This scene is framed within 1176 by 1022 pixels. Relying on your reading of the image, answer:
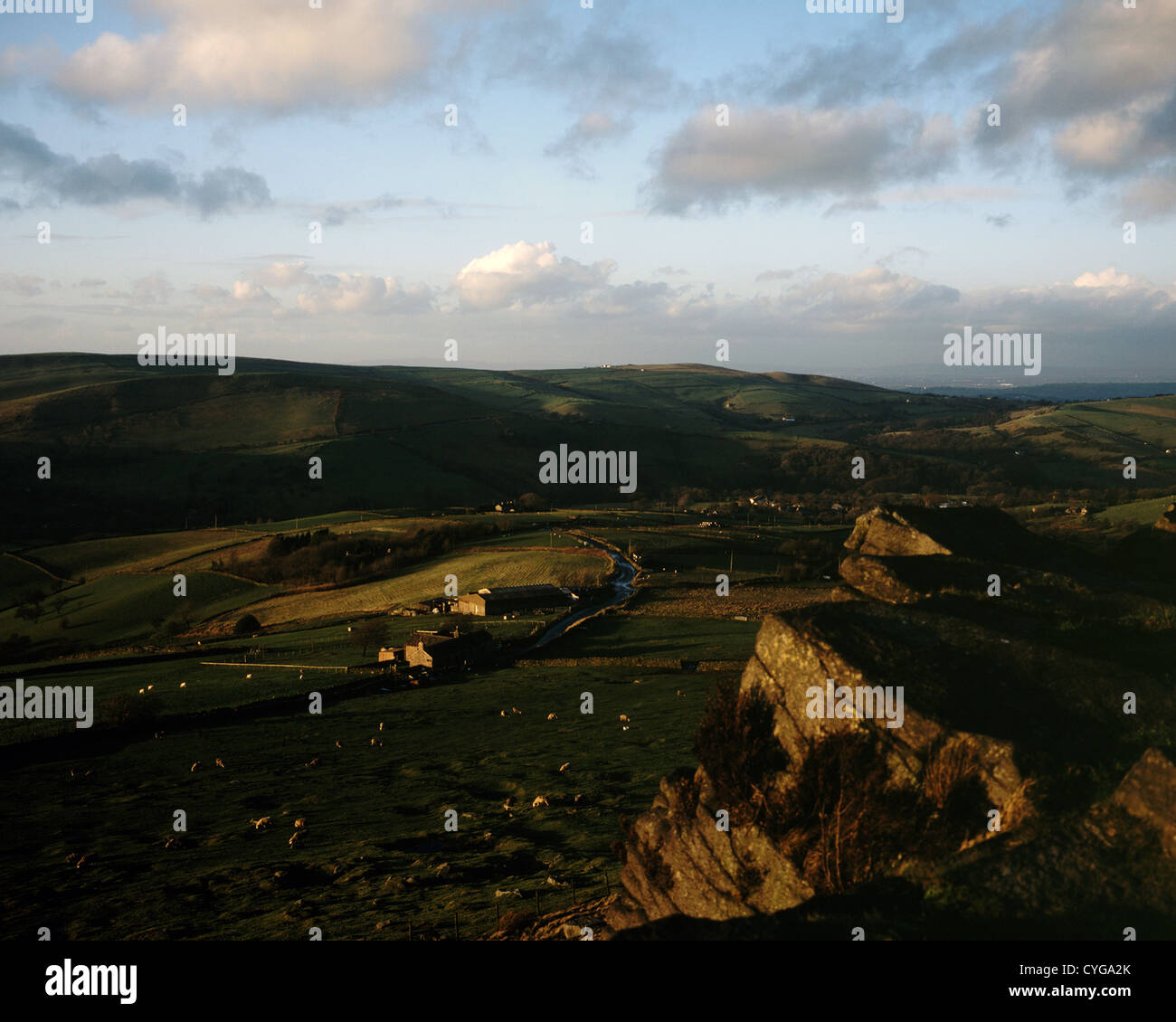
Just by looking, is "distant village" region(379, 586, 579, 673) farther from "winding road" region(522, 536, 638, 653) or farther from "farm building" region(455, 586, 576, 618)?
"winding road" region(522, 536, 638, 653)

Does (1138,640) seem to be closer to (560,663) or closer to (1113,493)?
(560,663)

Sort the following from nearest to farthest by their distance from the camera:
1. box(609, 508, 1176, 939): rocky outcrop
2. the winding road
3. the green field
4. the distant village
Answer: box(609, 508, 1176, 939): rocky outcrop < the green field < the distant village < the winding road

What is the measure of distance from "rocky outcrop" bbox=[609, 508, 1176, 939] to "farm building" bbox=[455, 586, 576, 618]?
51505 mm

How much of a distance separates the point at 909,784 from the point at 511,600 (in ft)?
188

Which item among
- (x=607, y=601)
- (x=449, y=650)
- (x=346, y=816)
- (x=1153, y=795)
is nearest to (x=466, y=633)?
(x=449, y=650)

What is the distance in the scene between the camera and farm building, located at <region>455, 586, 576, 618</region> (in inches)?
2694

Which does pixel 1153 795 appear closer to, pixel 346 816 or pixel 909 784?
pixel 909 784

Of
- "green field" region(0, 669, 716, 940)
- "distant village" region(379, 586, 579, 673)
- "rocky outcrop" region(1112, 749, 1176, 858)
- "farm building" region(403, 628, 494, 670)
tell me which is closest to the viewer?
"rocky outcrop" region(1112, 749, 1176, 858)

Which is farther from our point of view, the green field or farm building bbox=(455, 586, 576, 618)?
farm building bbox=(455, 586, 576, 618)

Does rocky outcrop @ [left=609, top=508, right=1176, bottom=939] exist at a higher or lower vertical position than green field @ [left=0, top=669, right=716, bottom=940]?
higher

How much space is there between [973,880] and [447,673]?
3895 cm

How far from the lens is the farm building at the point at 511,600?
68438 mm

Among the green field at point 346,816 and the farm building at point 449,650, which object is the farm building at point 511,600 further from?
the green field at point 346,816

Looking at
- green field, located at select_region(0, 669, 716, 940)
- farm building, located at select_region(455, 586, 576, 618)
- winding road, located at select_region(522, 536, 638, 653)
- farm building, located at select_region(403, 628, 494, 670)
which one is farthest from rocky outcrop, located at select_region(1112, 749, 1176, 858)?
farm building, located at select_region(455, 586, 576, 618)
